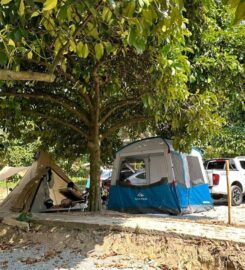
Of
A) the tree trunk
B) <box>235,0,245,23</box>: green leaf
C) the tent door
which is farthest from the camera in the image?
the tent door

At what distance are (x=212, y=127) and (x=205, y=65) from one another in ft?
4.22

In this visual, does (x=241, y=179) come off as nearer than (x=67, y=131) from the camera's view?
No

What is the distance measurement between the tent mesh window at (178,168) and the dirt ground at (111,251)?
4.75m

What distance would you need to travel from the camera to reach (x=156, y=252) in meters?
6.74

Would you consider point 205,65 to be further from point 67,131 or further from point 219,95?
point 67,131

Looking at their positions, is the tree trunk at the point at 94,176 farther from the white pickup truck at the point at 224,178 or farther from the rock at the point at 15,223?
the white pickup truck at the point at 224,178

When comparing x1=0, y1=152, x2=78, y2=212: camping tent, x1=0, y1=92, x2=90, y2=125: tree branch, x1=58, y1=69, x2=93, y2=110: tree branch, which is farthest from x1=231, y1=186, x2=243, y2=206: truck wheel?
x1=58, y1=69, x2=93, y2=110: tree branch

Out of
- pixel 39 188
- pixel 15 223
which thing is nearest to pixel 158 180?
pixel 39 188

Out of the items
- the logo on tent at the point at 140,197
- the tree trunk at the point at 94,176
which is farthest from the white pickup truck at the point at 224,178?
the tree trunk at the point at 94,176

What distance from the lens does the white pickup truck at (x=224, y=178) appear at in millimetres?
14789

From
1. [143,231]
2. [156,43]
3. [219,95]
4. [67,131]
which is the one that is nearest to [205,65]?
[219,95]

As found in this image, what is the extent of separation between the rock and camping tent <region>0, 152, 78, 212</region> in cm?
323

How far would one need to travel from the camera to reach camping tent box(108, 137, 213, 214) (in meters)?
11.8

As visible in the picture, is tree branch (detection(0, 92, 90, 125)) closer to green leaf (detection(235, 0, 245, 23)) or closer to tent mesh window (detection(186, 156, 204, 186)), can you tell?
tent mesh window (detection(186, 156, 204, 186))
